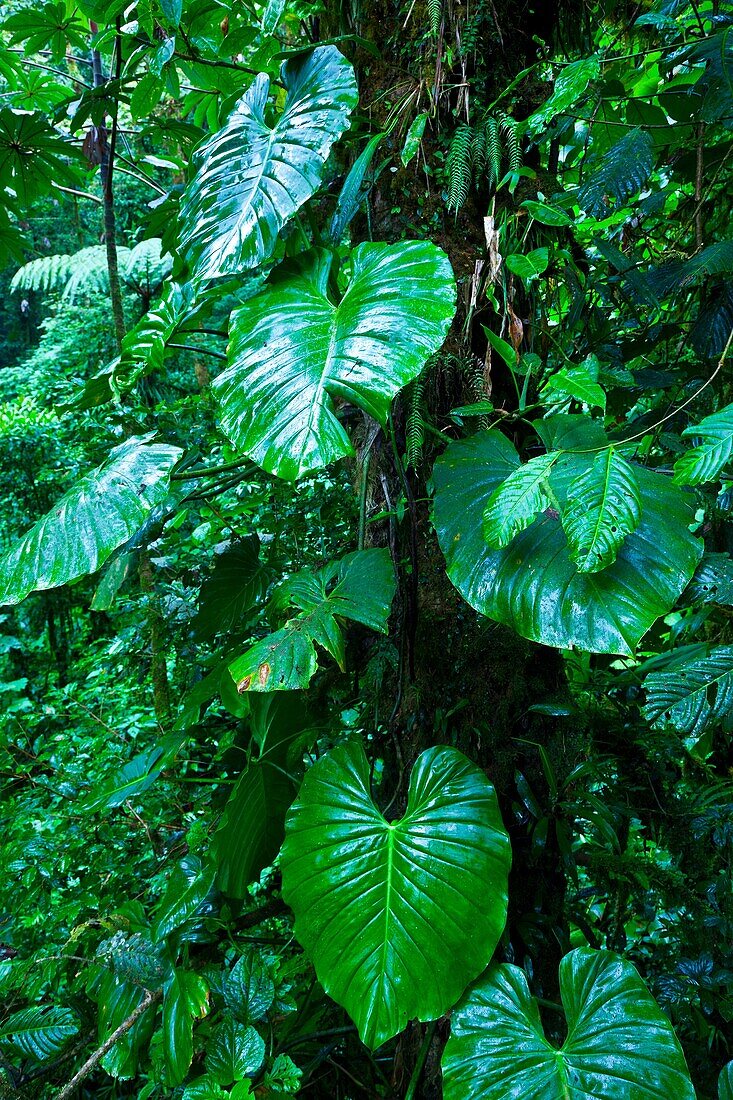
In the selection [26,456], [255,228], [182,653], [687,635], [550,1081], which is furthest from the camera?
[26,456]

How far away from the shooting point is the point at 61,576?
84 centimetres

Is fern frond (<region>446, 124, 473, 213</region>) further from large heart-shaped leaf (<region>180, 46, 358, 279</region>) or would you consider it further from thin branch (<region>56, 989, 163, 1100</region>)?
thin branch (<region>56, 989, 163, 1100</region>)

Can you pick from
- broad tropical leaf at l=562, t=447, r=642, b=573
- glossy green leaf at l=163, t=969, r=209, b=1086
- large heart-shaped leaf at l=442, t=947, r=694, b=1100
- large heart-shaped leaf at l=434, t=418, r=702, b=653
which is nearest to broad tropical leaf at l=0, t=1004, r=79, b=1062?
glossy green leaf at l=163, t=969, r=209, b=1086

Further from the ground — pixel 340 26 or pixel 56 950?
pixel 340 26

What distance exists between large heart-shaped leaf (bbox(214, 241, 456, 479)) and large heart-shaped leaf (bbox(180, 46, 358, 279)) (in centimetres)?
8

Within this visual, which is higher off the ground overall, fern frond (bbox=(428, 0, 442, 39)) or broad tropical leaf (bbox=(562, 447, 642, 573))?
fern frond (bbox=(428, 0, 442, 39))

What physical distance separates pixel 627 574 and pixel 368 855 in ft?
1.50

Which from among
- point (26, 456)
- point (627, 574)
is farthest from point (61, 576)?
point (26, 456)

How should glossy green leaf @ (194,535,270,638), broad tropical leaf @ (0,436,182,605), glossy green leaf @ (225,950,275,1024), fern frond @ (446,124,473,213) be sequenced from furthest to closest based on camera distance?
1. glossy green leaf @ (194,535,270,638)
2. fern frond @ (446,124,473,213)
3. glossy green leaf @ (225,950,275,1024)
4. broad tropical leaf @ (0,436,182,605)

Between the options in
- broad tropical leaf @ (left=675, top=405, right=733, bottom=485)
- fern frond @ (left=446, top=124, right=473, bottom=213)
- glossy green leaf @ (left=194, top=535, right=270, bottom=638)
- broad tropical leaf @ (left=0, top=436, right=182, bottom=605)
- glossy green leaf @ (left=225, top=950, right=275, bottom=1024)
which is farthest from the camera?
glossy green leaf @ (left=194, top=535, right=270, bottom=638)

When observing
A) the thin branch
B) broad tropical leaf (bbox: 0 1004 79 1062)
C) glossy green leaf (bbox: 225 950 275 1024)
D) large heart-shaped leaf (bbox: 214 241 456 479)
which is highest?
large heart-shaped leaf (bbox: 214 241 456 479)

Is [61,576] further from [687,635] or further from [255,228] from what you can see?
[687,635]

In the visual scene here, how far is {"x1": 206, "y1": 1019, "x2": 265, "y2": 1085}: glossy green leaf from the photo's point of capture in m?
0.89

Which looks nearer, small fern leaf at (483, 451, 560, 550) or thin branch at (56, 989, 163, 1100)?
small fern leaf at (483, 451, 560, 550)
